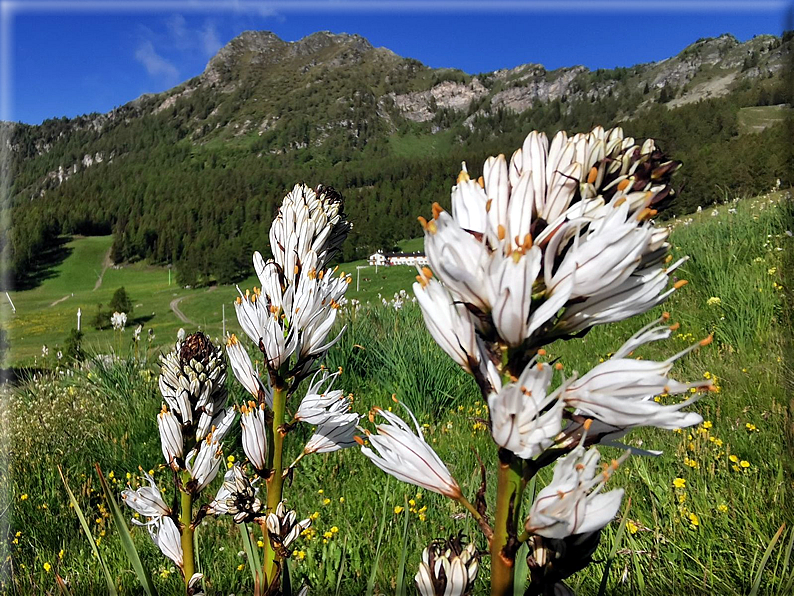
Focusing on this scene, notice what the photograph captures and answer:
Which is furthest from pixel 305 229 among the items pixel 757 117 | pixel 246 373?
pixel 757 117

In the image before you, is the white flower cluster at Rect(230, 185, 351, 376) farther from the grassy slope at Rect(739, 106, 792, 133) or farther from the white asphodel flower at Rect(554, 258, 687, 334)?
the grassy slope at Rect(739, 106, 792, 133)

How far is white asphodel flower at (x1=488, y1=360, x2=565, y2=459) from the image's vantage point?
90 cm

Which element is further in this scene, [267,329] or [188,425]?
[188,425]

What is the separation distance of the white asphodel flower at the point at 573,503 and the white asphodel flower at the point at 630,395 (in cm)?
8

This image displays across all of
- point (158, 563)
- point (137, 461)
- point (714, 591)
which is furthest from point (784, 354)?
point (137, 461)

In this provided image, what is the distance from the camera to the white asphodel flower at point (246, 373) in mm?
1524

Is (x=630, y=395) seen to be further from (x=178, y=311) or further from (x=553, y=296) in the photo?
(x=178, y=311)

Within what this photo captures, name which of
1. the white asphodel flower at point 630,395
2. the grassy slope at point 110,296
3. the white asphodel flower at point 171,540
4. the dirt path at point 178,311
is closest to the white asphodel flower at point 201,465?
the white asphodel flower at point 171,540

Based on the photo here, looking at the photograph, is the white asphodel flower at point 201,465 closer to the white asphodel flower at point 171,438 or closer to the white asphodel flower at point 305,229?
the white asphodel flower at point 171,438

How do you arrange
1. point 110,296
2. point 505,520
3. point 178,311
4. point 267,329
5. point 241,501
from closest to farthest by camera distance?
point 505,520, point 241,501, point 267,329, point 178,311, point 110,296

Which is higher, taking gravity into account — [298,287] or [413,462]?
[298,287]

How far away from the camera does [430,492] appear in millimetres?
4398

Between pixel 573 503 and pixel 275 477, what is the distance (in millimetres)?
816

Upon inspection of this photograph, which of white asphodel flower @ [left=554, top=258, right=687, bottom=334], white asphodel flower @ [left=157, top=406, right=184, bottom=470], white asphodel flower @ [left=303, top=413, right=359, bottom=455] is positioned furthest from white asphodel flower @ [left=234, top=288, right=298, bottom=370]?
white asphodel flower @ [left=554, top=258, right=687, bottom=334]
